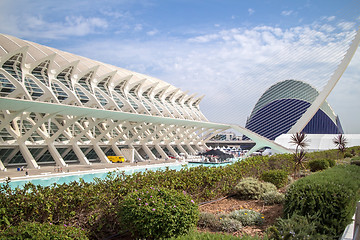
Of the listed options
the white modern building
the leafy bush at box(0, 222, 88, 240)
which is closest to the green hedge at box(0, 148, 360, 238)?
the leafy bush at box(0, 222, 88, 240)

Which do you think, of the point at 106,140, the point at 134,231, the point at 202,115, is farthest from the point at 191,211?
the point at 202,115

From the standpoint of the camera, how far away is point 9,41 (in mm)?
32625

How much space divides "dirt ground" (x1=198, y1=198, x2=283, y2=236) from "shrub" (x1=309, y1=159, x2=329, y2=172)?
300 inches

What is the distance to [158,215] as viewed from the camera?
4711 millimetres

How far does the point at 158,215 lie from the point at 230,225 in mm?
1751

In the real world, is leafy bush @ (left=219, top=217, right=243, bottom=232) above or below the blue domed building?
below

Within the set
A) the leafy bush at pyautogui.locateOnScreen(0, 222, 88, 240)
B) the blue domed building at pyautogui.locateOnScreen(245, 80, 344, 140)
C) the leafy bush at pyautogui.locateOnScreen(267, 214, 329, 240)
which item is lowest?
the leafy bush at pyautogui.locateOnScreen(0, 222, 88, 240)

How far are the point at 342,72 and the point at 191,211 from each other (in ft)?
92.3

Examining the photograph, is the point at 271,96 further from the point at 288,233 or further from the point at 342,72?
the point at 288,233

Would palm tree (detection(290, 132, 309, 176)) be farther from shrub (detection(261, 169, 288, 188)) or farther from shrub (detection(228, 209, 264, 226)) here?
shrub (detection(228, 209, 264, 226))

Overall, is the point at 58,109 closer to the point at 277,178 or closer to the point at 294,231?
the point at 277,178

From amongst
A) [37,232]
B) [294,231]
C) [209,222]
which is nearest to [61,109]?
[209,222]

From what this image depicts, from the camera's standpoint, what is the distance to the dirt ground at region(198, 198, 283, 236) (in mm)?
6016

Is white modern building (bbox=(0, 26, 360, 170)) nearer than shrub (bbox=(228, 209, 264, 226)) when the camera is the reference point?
No
